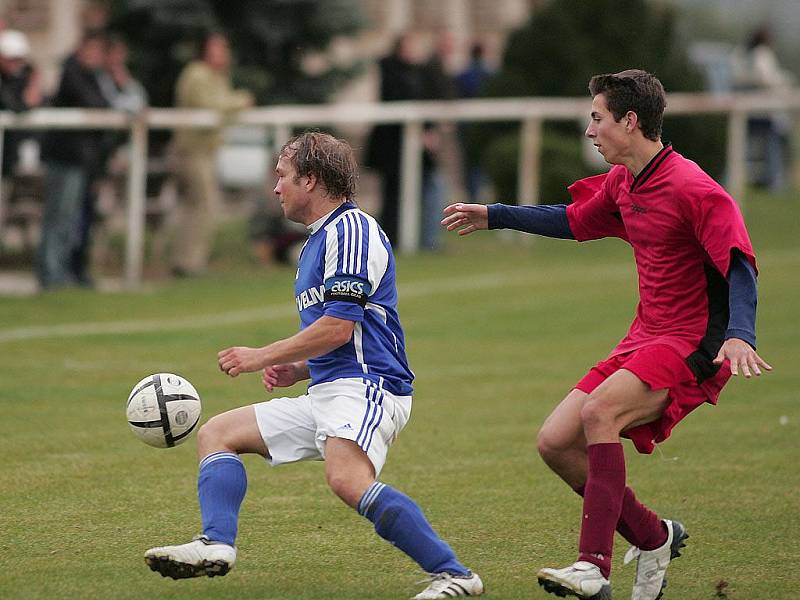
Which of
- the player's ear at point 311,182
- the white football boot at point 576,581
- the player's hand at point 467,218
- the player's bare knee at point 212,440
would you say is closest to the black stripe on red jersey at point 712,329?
the white football boot at point 576,581

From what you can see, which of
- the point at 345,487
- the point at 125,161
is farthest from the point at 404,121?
the point at 345,487

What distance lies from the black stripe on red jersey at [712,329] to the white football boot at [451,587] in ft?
3.66

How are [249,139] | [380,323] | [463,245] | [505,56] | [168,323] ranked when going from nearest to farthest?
[380,323] → [168,323] → [249,139] → [463,245] → [505,56]

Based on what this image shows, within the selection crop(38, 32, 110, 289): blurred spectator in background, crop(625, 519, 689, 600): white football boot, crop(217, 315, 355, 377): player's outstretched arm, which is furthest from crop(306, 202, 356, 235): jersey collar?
crop(38, 32, 110, 289): blurred spectator in background

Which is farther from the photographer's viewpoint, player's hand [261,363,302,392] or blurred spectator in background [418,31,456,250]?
blurred spectator in background [418,31,456,250]

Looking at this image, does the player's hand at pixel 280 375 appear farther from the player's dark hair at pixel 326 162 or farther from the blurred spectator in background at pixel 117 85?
the blurred spectator in background at pixel 117 85

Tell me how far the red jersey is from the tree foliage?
15.6m

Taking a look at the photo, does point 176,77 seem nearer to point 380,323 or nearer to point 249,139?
point 249,139

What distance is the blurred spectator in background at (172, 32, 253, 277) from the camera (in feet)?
55.9

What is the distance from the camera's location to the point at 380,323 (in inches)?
236

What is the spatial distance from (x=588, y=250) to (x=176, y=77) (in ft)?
19.8

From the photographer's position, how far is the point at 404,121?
64.3ft

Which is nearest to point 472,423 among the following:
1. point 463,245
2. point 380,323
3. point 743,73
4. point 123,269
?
point 380,323

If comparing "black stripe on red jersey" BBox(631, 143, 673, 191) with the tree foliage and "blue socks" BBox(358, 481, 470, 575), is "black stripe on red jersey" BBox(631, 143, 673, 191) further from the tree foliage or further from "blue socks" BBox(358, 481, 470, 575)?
the tree foliage
